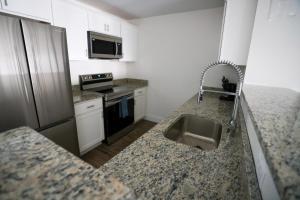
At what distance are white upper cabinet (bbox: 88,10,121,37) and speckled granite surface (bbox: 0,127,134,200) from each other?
7.32ft

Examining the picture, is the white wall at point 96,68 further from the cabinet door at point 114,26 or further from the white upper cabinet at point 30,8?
the white upper cabinet at point 30,8

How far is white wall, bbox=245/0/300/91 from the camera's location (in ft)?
3.68

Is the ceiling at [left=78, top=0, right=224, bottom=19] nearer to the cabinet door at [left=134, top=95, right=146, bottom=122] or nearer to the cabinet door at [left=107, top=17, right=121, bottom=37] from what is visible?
the cabinet door at [left=107, top=17, right=121, bottom=37]

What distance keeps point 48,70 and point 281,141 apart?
1822mm

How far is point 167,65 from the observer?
3.00 metres

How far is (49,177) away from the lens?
1.15 feet

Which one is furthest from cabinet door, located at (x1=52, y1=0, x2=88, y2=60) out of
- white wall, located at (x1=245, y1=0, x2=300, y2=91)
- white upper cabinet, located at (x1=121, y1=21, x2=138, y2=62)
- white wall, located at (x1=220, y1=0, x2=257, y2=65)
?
white wall, located at (x1=245, y1=0, x2=300, y2=91)

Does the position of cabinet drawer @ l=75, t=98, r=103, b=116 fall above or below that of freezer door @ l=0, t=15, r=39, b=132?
below

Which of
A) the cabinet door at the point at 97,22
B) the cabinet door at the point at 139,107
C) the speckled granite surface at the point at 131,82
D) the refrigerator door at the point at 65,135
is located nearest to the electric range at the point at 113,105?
the cabinet door at the point at 139,107

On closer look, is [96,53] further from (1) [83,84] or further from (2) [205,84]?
(2) [205,84]

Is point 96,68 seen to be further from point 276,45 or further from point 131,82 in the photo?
point 276,45

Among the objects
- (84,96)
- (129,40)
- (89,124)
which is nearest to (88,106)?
(84,96)

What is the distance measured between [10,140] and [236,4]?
204cm

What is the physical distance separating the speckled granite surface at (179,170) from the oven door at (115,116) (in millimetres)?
1554
